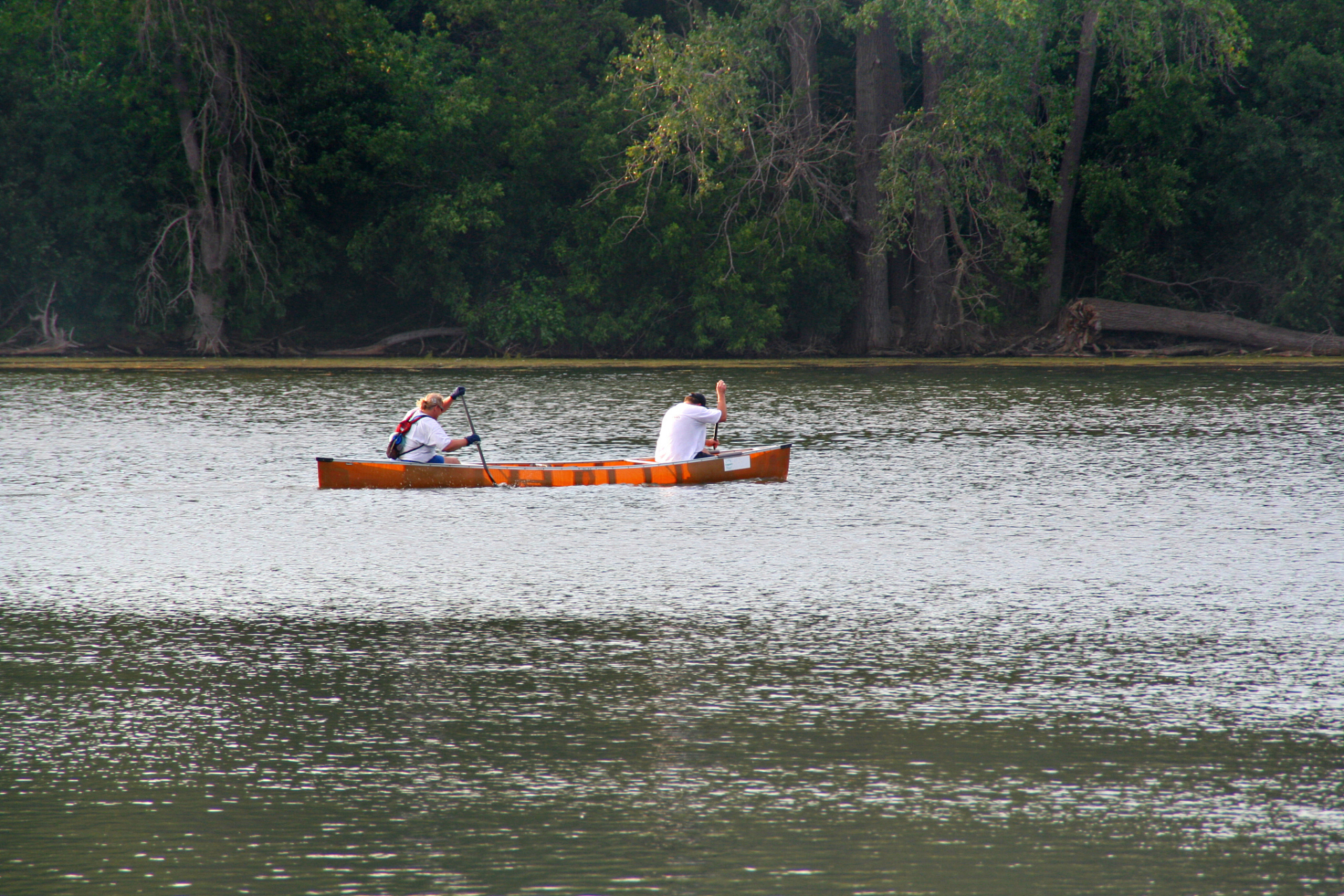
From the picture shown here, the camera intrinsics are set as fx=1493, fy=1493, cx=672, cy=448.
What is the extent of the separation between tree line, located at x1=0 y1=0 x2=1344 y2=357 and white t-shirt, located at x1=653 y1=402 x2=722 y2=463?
18.0 m

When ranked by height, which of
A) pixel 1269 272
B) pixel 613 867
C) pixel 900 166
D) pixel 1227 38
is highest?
pixel 1227 38

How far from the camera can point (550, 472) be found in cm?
1423

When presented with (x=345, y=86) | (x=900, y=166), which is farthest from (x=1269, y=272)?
(x=345, y=86)

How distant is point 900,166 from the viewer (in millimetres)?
32938

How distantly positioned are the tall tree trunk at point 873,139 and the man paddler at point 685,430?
2024 cm

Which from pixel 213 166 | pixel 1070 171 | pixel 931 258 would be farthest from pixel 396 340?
pixel 1070 171

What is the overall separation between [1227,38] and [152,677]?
97.3 ft

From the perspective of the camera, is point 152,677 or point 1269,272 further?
point 1269,272

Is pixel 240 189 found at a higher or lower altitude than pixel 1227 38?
lower

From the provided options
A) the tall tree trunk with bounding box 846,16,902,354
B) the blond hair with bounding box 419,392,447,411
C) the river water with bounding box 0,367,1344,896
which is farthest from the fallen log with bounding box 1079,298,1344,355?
the blond hair with bounding box 419,392,447,411

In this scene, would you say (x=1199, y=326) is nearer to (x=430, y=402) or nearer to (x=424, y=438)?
(x=430, y=402)

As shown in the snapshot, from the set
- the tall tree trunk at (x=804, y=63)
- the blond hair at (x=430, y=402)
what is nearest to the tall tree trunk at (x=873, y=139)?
the tall tree trunk at (x=804, y=63)

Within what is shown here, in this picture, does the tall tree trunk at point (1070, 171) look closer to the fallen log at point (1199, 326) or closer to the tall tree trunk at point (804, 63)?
the fallen log at point (1199, 326)

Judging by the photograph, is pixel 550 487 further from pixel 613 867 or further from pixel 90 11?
pixel 90 11
